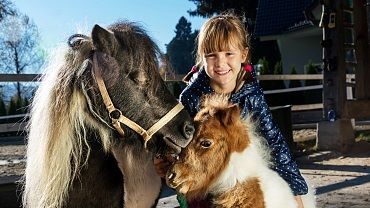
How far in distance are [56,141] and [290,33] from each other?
22.7 metres

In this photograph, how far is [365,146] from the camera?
30.0 feet

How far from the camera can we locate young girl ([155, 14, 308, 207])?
2803mm

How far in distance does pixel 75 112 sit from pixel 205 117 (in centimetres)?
64

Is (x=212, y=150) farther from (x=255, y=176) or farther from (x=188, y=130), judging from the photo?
(x=255, y=176)

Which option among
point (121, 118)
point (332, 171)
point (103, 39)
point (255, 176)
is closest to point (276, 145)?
point (255, 176)

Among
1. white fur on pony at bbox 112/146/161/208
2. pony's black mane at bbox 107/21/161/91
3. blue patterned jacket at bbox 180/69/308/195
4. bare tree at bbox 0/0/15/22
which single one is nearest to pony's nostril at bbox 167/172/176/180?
white fur on pony at bbox 112/146/161/208

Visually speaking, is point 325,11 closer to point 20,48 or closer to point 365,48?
point 365,48

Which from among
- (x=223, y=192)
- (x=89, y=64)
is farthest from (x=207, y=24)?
(x=223, y=192)

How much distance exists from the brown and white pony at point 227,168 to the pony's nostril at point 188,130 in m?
0.03

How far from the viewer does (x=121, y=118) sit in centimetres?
252

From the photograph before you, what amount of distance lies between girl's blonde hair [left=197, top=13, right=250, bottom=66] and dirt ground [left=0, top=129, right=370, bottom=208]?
2743 mm

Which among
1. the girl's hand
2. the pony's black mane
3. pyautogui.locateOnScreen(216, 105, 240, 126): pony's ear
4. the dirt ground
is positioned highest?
the pony's black mane

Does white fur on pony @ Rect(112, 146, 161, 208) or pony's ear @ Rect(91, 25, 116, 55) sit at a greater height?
pony's ear @ Rect(91, 25, 116, 55)

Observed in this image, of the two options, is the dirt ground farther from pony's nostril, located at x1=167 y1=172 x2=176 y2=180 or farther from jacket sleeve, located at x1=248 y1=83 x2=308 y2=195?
pony's nostril, located at x1=167 y1=172 x2=176 y2=180
